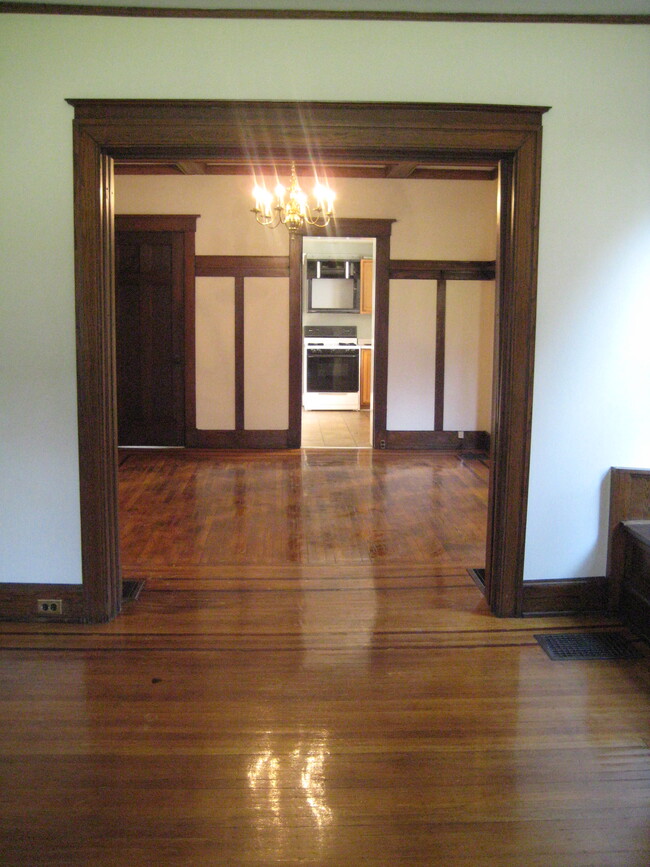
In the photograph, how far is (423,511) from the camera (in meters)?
5.96

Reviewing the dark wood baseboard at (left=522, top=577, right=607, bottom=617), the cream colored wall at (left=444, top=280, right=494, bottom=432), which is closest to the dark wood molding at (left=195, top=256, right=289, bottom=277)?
the cream colored wall at (left=444, top=280, right=494, bottom=432)

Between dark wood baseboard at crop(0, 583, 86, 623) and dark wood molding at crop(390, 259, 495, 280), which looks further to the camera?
dark wood molding at crop(390, 259, 495, 280)

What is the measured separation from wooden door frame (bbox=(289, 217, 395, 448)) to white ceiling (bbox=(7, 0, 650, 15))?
4.45 metres

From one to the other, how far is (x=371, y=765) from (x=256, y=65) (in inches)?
121

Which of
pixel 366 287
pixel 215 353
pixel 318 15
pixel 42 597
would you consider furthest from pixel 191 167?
pixel 42 597

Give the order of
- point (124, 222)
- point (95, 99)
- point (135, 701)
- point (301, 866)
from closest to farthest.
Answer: point (301, 866), point (135, 701), point (95, 99), point (124, 222)

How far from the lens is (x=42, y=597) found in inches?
151

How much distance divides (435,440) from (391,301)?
62.7 inches

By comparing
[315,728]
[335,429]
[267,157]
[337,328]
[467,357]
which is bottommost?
[315,728]

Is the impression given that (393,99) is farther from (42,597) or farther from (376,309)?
(376,309)

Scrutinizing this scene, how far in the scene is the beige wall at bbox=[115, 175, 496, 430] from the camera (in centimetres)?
817

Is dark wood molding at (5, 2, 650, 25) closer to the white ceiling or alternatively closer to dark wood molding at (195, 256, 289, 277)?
the white ceiling

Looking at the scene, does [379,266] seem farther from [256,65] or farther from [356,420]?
[256,65]

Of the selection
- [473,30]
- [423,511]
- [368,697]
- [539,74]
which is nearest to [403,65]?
[473,30]
